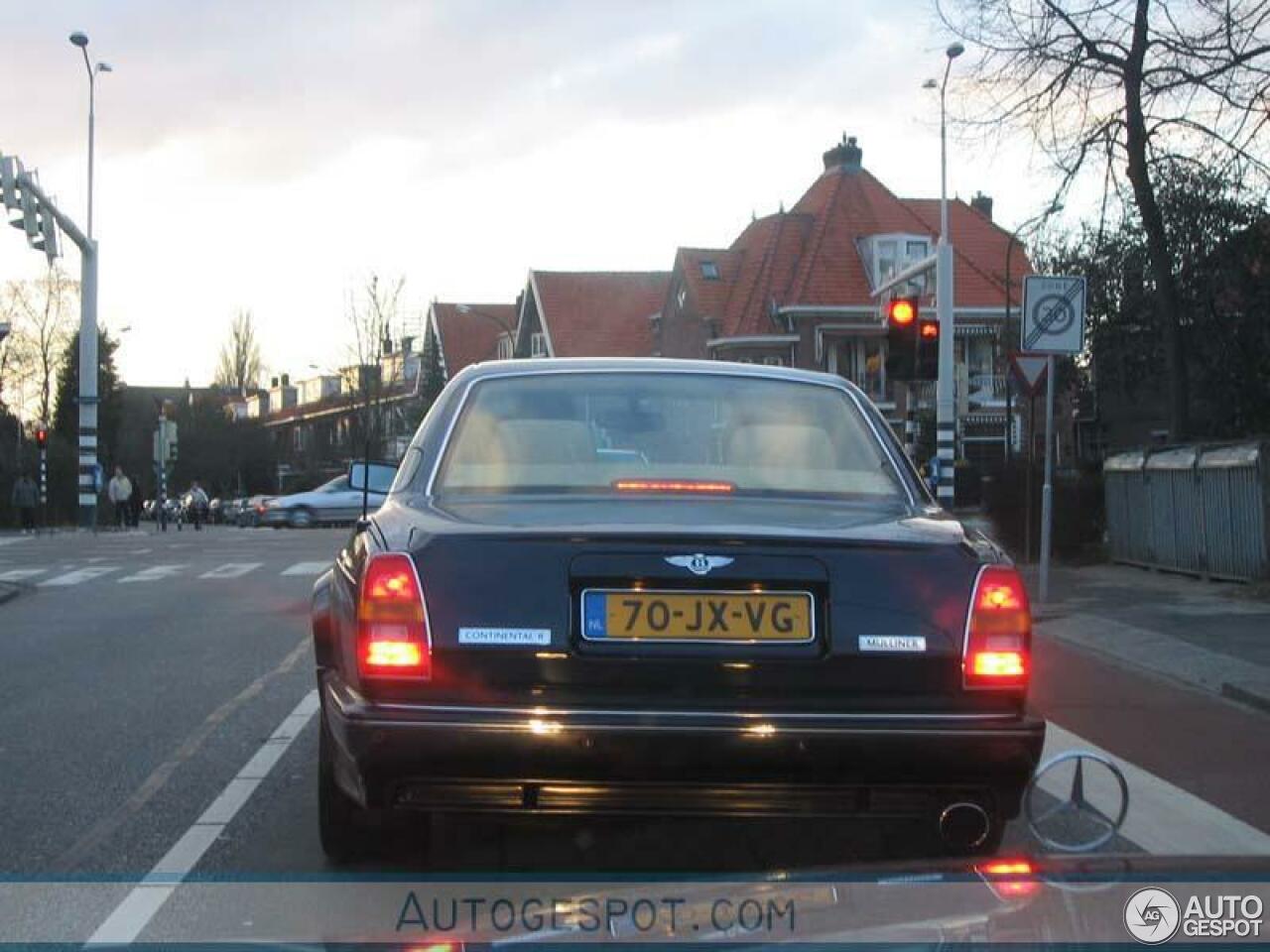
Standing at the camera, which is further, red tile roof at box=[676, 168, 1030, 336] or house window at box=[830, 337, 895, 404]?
house window at box=[830, 337, 895, 404]

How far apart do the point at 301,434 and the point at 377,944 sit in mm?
106335

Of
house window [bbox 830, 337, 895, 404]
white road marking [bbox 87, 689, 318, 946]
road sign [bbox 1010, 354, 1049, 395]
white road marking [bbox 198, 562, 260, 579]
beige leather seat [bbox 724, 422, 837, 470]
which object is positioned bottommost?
white road marking [bbox 198, 562, 260, 579]

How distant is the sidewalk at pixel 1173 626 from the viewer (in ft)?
31.9

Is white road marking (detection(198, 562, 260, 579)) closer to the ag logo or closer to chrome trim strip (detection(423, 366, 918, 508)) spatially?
chrome trim strip (detection(423, 366, 918, 508))

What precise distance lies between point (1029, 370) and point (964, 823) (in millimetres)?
12613

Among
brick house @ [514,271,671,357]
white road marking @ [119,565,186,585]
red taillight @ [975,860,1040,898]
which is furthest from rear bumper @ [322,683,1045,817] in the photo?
brick house @ [514,271,671,357]

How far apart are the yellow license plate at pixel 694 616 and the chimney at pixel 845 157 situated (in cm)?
5794

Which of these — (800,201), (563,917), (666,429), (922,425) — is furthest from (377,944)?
(800,201)

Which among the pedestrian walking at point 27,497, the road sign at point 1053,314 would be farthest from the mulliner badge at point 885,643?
the pedestrian walking at point 27,497

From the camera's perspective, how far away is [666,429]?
16.8ft

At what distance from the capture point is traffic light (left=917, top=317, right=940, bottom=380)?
58.3 ft

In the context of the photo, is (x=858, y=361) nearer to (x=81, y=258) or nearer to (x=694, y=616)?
(x=81, y=258)

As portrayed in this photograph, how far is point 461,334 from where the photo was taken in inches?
3155

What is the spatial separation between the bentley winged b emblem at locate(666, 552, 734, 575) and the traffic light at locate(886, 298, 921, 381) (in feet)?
46.2
